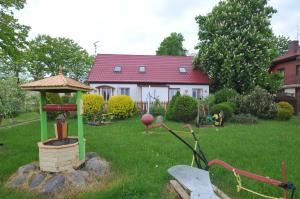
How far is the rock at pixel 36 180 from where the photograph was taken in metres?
4.66

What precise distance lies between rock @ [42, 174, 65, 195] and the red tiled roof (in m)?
16.1

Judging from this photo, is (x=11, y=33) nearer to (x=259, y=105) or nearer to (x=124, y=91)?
(x=124, y=91)

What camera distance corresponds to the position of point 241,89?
792 inches

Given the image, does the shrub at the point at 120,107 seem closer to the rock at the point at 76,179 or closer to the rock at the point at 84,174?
the rock at the point at 84,174

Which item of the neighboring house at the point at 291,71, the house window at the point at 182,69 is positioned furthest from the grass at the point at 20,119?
the neighboring house at the point at 291,71

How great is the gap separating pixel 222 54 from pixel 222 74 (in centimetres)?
178

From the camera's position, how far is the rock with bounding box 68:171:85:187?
461 cm

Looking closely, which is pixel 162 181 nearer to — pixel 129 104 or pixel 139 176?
pixel 139 176

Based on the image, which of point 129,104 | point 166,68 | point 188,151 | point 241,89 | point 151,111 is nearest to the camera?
point 188,151

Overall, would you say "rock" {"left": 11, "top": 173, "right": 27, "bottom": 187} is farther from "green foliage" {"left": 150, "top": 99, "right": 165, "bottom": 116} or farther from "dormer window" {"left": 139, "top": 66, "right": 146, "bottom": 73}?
"dormer window" {"left": 139, "top": 66, "right": 146, "bottom": 73}

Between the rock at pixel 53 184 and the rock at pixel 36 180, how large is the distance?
216 millimetres

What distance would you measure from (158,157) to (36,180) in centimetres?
299

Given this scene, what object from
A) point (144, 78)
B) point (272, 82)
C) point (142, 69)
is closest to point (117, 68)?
point (142, 69)

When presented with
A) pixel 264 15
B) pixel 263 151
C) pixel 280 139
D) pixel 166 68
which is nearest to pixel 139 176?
pixel 263 151
